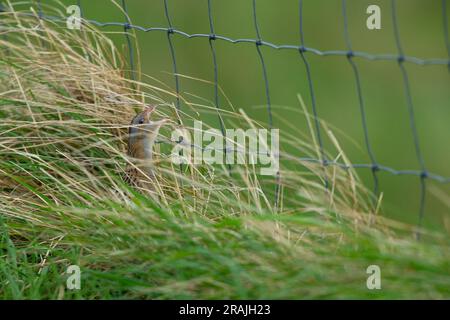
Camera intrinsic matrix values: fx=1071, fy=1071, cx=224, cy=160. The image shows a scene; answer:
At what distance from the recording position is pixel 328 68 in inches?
302

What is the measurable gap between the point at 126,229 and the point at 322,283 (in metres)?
0.68

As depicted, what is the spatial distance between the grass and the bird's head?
6 centimetres

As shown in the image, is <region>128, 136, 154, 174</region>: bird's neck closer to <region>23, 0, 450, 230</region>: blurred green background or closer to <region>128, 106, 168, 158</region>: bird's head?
<region>128, 106, 168, 158</region>: bird's head

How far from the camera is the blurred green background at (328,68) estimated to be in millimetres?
6910

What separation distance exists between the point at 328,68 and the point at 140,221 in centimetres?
450

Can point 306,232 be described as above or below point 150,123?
below

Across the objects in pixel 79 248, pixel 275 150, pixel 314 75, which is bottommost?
pixel 79 248

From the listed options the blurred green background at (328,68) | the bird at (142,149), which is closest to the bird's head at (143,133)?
the bird at (142,149)

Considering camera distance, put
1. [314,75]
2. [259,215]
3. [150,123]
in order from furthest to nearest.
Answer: [314,75] < [150,123] < [259,215]

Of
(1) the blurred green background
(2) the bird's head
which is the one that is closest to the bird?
(2) the bird's head

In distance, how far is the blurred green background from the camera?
691 cm

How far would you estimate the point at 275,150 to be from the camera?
370 centimetres

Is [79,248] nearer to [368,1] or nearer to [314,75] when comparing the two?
[314,75]


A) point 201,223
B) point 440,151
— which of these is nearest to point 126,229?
point 201,223
